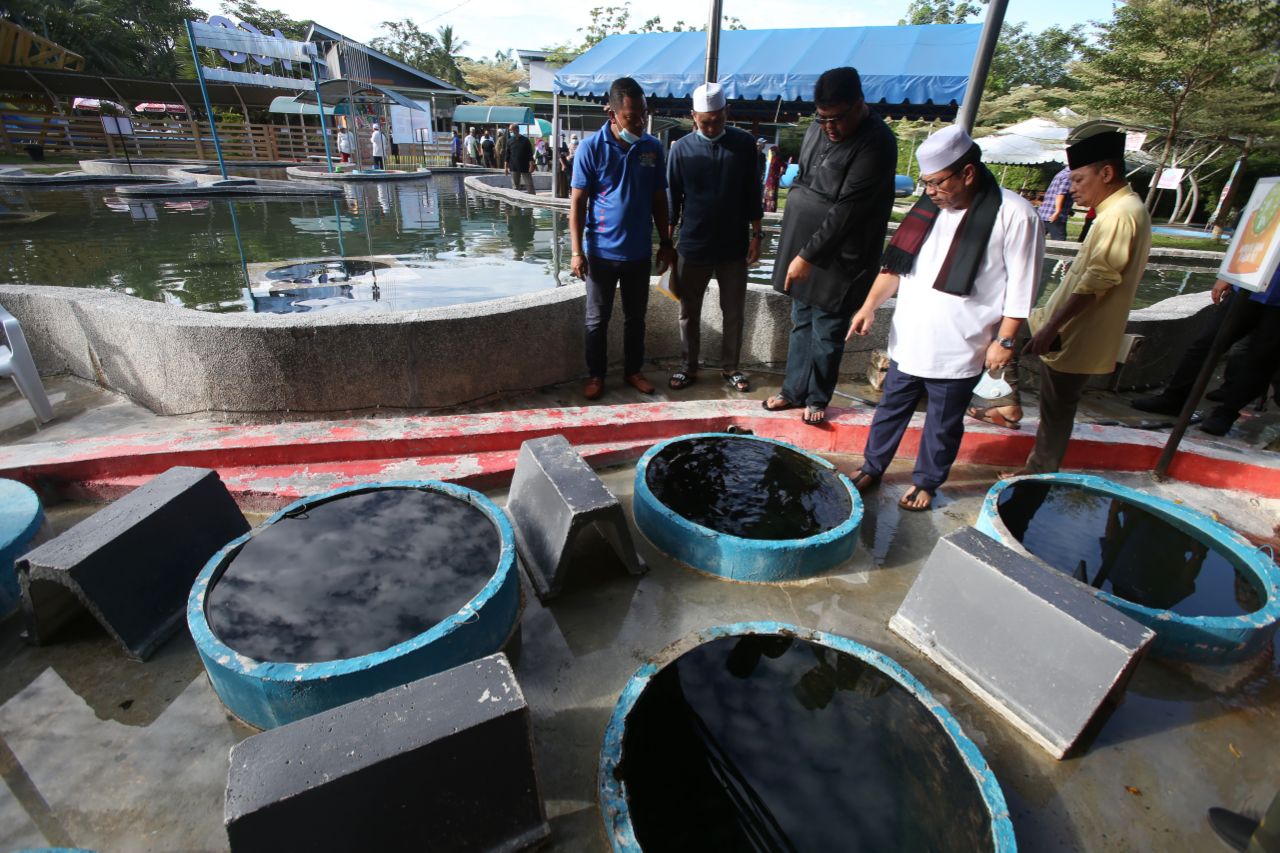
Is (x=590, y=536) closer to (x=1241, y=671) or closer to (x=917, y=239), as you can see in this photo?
(x=917, y=239)

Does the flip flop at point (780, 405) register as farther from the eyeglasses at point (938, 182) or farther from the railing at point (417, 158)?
the railing at point (417, 158)

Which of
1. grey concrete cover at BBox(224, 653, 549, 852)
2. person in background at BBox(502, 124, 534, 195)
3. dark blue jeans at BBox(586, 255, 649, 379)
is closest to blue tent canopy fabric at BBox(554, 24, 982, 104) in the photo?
person in background at BBox(502, 124, 534, 195)

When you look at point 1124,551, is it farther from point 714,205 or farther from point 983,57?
point 983,57

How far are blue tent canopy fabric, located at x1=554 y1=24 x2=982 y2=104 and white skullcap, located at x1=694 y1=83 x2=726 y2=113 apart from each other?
5.17m

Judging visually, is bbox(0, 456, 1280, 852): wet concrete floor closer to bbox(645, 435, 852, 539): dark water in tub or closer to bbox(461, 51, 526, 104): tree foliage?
bbox(645, 435, 852, 539): dark water in tub

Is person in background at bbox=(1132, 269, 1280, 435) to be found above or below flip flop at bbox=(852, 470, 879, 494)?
above

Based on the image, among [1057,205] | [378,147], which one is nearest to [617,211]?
[1057,205]

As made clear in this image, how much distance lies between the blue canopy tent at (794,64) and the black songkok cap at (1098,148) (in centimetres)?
607

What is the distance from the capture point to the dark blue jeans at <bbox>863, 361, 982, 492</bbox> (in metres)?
2.91

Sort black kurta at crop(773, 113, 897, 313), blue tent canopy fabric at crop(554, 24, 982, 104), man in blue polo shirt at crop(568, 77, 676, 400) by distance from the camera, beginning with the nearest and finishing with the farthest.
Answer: black kurta at crop(773, 113, 897, 313) → man in blue polo shirt at crop(568, 77, 676, 400) → blue tent canopy fabric at crop(554, 24, 982, 104)

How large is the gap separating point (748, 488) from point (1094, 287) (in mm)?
1979

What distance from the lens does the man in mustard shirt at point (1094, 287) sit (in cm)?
281

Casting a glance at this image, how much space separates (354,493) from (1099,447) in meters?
4.38

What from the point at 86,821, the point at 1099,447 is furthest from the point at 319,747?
the point at 1099,447
